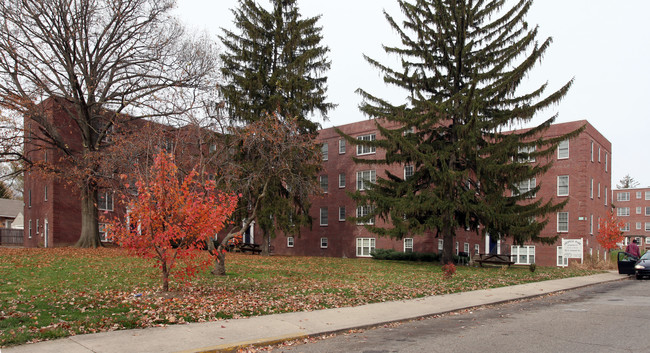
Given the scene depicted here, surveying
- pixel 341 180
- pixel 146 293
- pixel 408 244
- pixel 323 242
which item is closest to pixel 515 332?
pixel 146 293

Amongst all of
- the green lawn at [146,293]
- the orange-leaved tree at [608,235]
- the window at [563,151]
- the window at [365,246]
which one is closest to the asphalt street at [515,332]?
the green lawn at [146,293]

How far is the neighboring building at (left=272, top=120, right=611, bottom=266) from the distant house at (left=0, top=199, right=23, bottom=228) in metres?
37.7

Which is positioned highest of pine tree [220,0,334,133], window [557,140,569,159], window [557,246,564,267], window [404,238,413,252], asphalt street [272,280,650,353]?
pine tree [220,0,334,133]

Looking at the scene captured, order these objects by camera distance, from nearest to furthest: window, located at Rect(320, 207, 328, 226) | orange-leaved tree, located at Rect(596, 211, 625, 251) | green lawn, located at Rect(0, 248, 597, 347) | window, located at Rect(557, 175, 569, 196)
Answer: green lawn, located at Rect(0, 248, 597, 347)
orange-leaved tree, located at Rect(596, 211, 625, 251)
window, located at Rect(557, 175, 569, 196)
window, located at Rect(320, 207, 328, 226)

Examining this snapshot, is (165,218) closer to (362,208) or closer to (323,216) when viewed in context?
(362,208)

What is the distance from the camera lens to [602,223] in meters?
39.0

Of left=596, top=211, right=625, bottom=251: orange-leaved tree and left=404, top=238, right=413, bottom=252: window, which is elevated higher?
left=596, top=211, right=625, bottom=251: orange-leaved tree

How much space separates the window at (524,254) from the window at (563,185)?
205 inches

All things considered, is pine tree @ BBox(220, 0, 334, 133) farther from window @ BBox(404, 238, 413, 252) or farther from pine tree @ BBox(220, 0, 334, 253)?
window @ BBox(404, 238, 413, 252)

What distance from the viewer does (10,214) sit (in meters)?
65.1

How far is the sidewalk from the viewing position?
734 cm

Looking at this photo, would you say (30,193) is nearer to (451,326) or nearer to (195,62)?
(195,62)

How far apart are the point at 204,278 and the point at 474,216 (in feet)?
55.7

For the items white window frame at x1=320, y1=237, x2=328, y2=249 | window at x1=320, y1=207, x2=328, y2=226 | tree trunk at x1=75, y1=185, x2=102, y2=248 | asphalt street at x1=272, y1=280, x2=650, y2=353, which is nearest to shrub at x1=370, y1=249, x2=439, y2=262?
white window frame at x1=320, y1=237, x2=328, y2=249
